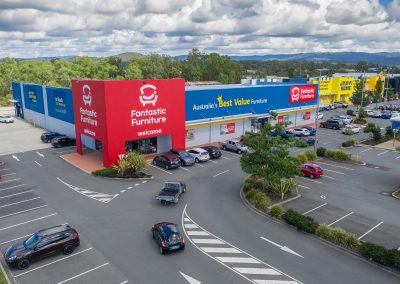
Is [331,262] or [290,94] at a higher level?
[290,94]

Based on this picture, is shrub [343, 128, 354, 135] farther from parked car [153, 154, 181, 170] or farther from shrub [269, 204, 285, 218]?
shrub [269, 204, 285, 218]

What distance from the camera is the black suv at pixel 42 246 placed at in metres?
18.9

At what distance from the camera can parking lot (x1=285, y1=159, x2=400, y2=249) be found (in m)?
23.4

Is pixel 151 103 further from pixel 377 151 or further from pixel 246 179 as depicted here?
→ pixel 377 151

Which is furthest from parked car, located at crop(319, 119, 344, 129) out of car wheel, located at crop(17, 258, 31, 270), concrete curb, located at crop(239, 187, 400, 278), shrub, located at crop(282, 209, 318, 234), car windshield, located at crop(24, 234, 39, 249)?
car wheel, located at crop(17, 258, 31, 270)

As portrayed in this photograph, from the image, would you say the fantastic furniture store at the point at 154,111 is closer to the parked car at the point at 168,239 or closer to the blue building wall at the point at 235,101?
the blue building wall at the point at 235,101

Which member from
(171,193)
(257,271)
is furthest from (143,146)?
(257,271)

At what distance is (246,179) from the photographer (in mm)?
33312

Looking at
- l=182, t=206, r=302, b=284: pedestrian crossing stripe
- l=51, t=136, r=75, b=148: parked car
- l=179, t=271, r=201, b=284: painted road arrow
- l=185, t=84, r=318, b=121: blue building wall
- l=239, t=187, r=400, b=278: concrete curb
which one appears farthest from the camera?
l=51, t=136, r=75, b=148: parked car

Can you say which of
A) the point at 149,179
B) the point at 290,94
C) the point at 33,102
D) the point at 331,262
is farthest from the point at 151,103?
the point at 33,102

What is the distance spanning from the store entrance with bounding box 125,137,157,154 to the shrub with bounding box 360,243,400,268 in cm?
2881

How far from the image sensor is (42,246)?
19625 mm

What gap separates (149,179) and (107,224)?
1016 centimetres

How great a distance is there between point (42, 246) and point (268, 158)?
18.1 meters
